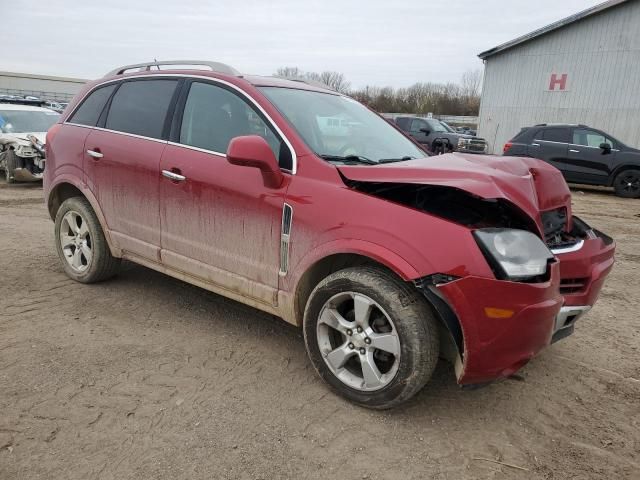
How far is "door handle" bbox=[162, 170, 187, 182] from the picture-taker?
3.36m

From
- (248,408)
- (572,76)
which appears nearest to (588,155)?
(572,76)

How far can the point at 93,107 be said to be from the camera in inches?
169

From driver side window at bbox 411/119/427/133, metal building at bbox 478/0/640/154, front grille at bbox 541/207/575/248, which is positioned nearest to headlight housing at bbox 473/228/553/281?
front grille at bbox 541/207/575/248

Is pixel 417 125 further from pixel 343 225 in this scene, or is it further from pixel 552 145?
pixel 343 225

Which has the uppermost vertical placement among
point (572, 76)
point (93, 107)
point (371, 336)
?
point (572, 76)

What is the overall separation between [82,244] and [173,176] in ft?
5.03

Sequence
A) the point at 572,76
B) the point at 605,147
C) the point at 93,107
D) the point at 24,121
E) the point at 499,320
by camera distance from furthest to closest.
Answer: the point at 572,76 < the point at 605,147 < the point at 24,121 < the point at 93,107 < the point at 499,320

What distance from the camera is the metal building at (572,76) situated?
17641 millimetres

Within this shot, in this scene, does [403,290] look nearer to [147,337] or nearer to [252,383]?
[252,383]

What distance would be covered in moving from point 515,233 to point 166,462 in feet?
6.58

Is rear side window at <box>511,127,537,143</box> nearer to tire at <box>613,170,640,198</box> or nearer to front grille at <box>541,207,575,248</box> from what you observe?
tire at <box>613,170,640,198</box>

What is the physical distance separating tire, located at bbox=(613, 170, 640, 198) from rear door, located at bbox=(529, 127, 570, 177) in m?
1.29

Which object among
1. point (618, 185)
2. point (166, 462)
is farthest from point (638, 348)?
point (618, 185)

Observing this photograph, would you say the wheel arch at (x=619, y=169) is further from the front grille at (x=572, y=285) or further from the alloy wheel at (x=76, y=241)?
the alloy wheel at (x=76, y=241)
